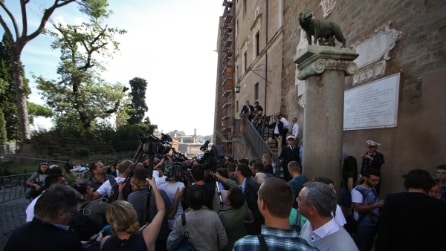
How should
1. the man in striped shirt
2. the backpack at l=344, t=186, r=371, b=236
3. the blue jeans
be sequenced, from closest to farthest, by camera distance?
the man in striped shirt
the blue jeans
the backpack at l=344, t=186, r=371, b=236

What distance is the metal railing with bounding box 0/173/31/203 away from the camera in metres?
10.5

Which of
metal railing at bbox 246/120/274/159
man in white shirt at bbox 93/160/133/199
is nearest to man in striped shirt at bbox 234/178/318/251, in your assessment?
man in white shirt at bbox 93/160/133/199

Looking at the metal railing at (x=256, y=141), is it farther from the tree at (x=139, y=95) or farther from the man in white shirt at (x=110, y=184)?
the tree at (x=139, y=95)

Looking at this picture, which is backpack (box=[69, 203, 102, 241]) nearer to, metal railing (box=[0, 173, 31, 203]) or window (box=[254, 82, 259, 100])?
metal railing (box=[0, 173, 31, 203])

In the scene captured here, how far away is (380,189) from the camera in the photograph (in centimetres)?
727

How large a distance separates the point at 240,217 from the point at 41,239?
1.89 metres

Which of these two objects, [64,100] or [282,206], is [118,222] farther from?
[64,100]

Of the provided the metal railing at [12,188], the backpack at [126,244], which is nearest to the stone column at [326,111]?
the backpack at [126,244]

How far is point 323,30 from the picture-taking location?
563 cm

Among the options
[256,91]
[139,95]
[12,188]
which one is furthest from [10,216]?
[139,95]

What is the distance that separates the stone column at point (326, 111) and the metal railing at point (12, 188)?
383 inches

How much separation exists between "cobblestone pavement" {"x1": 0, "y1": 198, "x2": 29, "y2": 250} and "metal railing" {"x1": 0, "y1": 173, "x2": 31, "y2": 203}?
0.33m

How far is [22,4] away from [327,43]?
23.5 meters

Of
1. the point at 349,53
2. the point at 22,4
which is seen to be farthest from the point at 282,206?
the point at 22,4
